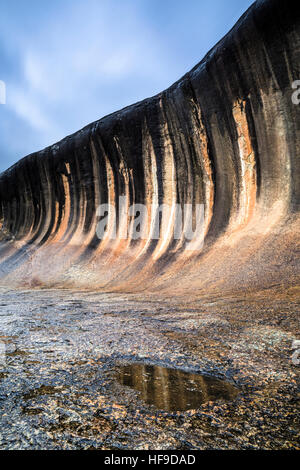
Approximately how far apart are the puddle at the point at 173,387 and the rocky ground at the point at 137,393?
0.04 metres

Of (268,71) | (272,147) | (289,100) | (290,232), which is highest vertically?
(268,71)

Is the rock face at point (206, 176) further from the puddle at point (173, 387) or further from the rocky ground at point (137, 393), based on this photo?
the puddle at point (173, 387)

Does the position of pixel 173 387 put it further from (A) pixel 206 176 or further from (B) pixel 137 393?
(A) pixel 206 176

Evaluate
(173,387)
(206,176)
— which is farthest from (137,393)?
(206,176)

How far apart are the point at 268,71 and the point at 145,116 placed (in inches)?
136

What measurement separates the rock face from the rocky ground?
1993mm

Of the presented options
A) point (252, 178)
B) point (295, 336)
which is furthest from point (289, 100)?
point (295, 336)

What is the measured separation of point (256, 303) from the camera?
3.04m

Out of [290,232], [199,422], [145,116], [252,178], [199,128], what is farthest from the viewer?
[145,116]

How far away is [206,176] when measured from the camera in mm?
7074

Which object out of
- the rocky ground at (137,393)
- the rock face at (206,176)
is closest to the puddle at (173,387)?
the rocky ground at (137,393)

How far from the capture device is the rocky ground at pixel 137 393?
86 cm

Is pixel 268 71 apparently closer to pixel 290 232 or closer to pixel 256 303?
pixel 290 232

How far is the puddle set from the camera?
109 cm
